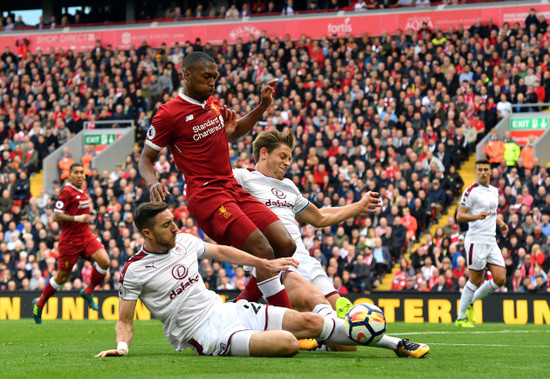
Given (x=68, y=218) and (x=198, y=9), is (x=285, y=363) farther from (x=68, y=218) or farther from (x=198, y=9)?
(x=198, y=9)

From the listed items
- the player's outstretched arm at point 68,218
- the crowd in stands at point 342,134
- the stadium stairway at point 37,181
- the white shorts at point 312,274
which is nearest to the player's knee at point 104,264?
the player's outstretched arm at point 68,218

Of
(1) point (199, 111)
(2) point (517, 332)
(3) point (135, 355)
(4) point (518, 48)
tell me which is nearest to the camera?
(3) point (135, 355)

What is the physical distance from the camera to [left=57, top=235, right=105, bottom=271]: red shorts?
51.0 feet

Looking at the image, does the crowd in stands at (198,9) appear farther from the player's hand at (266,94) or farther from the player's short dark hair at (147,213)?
the player's short dark hair at (147,213)

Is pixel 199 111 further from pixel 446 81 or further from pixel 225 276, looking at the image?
pixel 446 81

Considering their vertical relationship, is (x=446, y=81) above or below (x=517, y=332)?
above

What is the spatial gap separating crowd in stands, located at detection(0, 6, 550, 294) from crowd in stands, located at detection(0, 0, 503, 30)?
2263mm

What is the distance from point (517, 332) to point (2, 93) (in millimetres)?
23549

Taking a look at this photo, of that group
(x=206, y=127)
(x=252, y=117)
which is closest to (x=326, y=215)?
(x=252, y=117)

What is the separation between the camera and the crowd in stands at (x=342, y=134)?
19797mm

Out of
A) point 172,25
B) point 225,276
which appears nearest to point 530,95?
point 225,276

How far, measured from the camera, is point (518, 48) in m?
24.7

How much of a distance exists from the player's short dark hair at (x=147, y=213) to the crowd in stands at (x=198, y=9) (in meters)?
23.6

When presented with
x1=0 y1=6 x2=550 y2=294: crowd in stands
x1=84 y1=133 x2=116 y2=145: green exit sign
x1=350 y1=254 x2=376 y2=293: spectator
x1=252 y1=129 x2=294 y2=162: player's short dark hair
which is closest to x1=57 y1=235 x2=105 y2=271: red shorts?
x1=0 y1=6 x2=550 y2=294: crowd in stands
